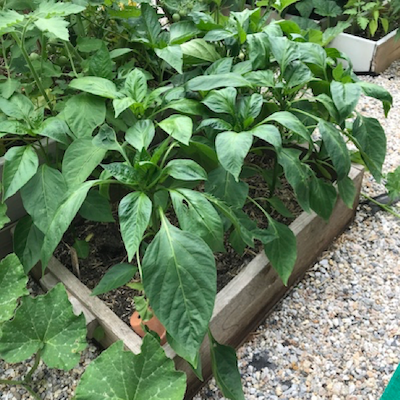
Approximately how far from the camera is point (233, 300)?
1220 millimetres

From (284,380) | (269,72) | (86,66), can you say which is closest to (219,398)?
(284,380)

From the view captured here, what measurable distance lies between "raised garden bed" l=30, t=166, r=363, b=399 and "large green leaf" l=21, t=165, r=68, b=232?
23 cm

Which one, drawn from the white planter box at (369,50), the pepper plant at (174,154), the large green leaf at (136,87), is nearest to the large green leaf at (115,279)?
the pepper plant at (174,154)

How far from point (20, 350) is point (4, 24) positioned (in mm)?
687

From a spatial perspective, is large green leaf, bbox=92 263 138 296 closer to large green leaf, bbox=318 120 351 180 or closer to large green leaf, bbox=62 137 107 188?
large green leaf, bbox=62 137 107 188

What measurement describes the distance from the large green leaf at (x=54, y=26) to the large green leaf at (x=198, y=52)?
398 millimetres

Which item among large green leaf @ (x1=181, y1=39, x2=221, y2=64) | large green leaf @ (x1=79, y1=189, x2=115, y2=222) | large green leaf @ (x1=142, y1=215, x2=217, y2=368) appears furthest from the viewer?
large green leaf @ (x1=181, y1=39, x2=221, y2=64)

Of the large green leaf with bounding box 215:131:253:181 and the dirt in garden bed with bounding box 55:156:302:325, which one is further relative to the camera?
the dirt in garden bed with bounding box 55:156:302:325

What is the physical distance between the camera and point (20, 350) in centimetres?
104

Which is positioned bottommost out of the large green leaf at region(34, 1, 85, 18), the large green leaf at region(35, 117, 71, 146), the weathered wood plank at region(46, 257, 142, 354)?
the weathered wood plank at region(46, 257, 142, 354)

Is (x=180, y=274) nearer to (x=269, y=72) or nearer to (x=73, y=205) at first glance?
(x=73, y=205)

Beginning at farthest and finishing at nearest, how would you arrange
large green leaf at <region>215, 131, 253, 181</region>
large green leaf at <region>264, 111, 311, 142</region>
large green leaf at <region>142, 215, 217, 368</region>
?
large green leaf at <region>264, 111, 311, 142</region> → large green leaf at <region>215, 131, 253, 181</region> → large green leaf at <region>142, 215, 217, 368</region>

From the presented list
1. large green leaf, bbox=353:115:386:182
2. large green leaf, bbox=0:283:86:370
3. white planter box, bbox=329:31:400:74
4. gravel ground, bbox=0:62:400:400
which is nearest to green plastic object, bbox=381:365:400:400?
gravel ground, bbox=0:62:400:400

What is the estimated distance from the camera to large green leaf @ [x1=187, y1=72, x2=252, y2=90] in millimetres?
1196
